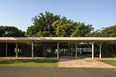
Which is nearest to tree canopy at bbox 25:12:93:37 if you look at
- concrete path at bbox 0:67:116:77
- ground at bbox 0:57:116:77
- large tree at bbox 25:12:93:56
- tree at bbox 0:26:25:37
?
large tree at bbox 25:12:93:56

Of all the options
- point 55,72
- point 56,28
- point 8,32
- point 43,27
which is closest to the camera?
point 55,72

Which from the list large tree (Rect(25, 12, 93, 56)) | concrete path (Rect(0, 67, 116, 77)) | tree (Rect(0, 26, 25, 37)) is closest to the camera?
concrete path (Rect(0, 67, 116, 77))

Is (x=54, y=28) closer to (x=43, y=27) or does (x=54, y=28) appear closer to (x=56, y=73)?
(x=43, y=27)

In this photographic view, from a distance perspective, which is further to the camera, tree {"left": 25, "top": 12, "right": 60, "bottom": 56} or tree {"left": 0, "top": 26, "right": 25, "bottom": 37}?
tree {"left": 0, "top": 26, "right": 25, "bottom": 37}

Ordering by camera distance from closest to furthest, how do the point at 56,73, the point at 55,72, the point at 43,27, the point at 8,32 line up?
the point at 56,73, the point at 55,72, the point at 43,27, the point at 8,32

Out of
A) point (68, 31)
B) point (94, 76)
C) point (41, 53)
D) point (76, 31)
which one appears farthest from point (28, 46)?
point (94, 76)

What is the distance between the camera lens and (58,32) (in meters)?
16.5

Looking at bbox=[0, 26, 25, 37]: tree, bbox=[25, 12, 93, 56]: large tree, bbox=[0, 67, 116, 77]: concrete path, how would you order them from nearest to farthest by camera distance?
bbox=[0, 67, 116, 77]: concrete path, bbox=[25, 12, 93, 56]: large tree, bbox=[0, 26, 25, 37]: tree

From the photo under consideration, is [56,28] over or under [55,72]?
over

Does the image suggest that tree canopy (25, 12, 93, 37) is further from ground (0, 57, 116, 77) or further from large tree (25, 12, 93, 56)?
ground (0, 57, 116, 77)

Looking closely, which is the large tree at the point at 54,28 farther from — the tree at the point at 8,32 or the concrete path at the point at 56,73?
the concrete path at the point at 56,73

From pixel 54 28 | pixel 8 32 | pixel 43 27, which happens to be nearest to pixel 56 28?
pixel 54 28

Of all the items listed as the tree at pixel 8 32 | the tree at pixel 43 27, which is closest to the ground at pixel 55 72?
the tree at pixel 43 27

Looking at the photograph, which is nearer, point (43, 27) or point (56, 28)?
point (56, 28)
